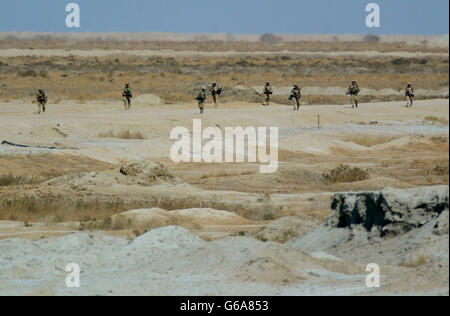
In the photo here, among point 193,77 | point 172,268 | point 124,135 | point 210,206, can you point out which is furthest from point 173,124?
point 193,77

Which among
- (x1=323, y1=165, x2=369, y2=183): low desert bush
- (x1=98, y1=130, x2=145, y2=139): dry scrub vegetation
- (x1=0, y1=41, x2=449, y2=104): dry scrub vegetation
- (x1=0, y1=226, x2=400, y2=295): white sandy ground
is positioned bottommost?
(x1=323, y1=165, x2=369, y2=183): low desert bush

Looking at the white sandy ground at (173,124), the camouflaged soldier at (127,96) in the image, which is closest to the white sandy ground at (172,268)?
the white sandy ground at (173,124)

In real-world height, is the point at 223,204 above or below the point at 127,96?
below

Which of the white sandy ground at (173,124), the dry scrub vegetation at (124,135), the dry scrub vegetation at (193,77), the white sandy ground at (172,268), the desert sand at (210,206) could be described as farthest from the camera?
the dry scrub vegetation at (193,77)

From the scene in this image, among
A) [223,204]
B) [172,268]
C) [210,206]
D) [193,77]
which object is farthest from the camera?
[193,77]

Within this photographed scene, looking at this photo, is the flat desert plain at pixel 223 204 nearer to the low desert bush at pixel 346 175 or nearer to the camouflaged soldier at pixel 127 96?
the low desert bush at pixel 346 175

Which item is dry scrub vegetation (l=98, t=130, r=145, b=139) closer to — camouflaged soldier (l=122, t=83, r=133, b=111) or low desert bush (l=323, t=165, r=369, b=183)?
camouflaged soldier (l=122, t=83, r=133, b=111)

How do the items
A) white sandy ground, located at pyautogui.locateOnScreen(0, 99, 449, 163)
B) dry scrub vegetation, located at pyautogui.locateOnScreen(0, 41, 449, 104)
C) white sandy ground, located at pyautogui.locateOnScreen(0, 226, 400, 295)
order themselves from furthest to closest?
1. dry scrub vegetation, located at pyautogui.locateOnScreen(0, 41, 449, 104)
2. white sandy ground, located at pyautogui.locateOnScreen(0, 99, 449, 163)
3. white sandy ground, located at pyautogui.locateOnScreen(0, 226, 400, 295)

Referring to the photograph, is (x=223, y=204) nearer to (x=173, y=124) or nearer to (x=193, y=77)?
(x=173, y=124)

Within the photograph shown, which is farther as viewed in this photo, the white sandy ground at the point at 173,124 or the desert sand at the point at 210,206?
the white sandy ground at the point at 173,124

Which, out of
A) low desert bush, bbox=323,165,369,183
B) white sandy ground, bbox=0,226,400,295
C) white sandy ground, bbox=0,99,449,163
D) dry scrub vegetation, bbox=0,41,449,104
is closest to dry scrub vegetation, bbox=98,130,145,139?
white sandy ground, bbox=0,99,449,163

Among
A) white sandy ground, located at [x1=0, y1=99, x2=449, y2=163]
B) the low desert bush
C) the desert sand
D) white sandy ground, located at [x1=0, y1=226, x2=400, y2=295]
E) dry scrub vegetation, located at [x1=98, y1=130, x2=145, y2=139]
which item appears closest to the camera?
white sandy ground, located at [x1=0, y1=226, x2=400, y2=295]
